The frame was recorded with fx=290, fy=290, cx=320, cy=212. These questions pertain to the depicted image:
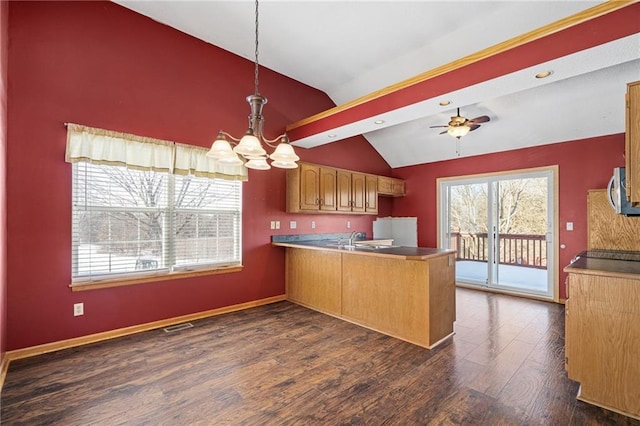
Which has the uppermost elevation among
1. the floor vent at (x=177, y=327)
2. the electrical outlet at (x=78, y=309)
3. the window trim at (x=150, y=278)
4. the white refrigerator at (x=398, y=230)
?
the white refrigerator at (x=398, y=230)

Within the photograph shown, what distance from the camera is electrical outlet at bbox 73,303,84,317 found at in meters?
2.95

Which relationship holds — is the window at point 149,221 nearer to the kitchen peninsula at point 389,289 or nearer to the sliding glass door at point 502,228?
the kitchen peninsula at point 389,289

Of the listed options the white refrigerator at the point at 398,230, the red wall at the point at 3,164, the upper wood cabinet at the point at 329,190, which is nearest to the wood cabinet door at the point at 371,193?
the upper wood cabinet at the point at 329,190

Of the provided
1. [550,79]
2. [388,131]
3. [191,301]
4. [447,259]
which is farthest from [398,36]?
[191,301]

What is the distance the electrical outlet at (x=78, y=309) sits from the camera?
295 centimetres

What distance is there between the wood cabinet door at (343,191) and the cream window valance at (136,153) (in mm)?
1902

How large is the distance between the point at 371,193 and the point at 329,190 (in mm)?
1174

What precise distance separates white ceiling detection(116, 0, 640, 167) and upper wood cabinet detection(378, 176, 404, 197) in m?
1.53

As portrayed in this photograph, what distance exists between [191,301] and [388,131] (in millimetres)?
4581

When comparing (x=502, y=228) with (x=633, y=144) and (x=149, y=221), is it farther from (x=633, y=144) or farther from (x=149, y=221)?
(x=149, y=221)

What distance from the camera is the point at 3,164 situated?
96.5 inches

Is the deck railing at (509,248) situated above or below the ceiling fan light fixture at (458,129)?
below

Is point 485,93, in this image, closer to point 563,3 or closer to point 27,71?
point 563,3

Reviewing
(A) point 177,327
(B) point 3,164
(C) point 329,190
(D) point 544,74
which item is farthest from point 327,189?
(B) point 3,164
